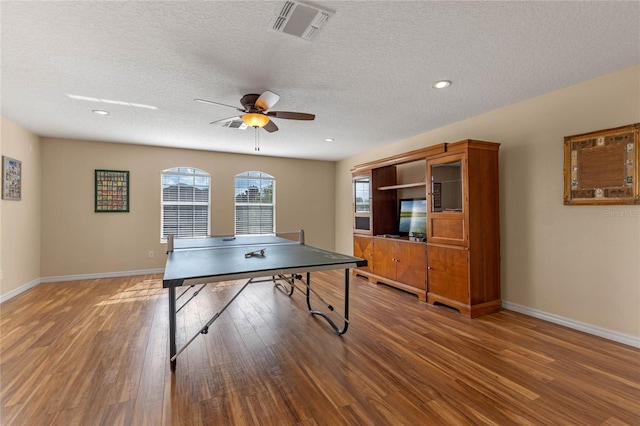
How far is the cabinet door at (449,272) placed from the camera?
320 centimetres

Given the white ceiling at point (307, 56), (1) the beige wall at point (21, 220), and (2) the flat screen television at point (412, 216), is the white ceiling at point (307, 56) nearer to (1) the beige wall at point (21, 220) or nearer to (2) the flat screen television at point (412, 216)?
(1) the beige wall at point (21, 220)

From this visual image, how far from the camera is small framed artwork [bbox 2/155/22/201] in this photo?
3695 millimetres

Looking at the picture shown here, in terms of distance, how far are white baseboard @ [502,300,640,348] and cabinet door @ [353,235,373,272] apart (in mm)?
1993

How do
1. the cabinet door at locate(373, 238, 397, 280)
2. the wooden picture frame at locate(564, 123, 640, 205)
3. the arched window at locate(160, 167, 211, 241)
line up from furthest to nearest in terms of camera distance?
the arched window at locate(160, 167, 211, 241) → the cabinet door at locate(373, 238, 397, 280) → the wooden picture frame at locate(564, 123, 640, 205)

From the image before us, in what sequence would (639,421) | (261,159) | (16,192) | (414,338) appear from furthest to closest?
(261,159) < (16,192) < (414,338) < (639,421)

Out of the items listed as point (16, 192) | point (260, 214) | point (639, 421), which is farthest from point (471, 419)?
→ point (16, 192)

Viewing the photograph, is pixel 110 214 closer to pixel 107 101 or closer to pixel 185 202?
pixel 185 202

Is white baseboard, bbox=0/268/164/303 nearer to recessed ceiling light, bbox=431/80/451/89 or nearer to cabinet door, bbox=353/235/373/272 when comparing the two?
cabinet door, bbox=353/235/373/272

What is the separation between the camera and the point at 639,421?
5.17 ft

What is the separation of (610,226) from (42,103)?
602 centimetres

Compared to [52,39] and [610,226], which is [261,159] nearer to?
[52,39]

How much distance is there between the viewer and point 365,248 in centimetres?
496

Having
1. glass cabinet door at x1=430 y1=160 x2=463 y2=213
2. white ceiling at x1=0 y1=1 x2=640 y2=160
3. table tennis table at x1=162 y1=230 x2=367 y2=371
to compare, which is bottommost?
table tennis table at x1=162 y1=230 x2=367 y2=371

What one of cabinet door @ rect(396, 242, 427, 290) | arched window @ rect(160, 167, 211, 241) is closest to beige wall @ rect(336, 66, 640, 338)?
cabinet door @ rect(396, 242, 427, 290)
